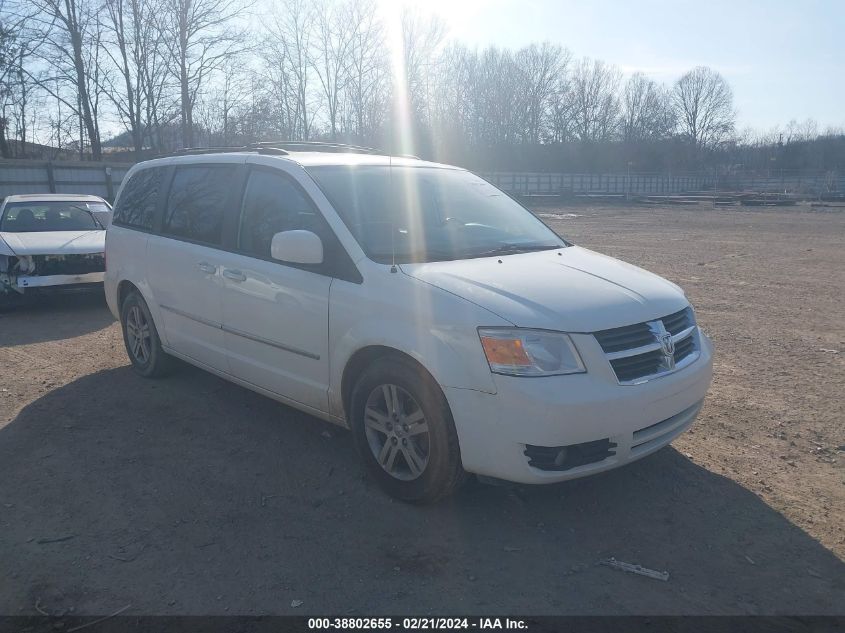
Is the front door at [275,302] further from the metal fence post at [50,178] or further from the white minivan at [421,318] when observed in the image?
the metal fence post at [50,178]

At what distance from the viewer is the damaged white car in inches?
352

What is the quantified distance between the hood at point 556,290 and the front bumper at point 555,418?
0.20m

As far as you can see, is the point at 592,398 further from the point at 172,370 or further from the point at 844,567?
the point at 172,370

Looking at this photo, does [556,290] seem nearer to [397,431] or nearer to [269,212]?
[397,431]

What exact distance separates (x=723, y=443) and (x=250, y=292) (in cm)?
335

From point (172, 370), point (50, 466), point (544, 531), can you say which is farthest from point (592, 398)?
point (172, 370)

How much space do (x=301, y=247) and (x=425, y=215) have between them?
98 centimetres

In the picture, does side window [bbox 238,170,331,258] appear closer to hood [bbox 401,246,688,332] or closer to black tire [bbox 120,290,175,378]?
hood [bbox 401,246,688,332]

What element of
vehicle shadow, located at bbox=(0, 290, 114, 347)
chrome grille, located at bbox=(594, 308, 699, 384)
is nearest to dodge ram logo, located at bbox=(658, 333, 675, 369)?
chrome grille, located at bbox=(594, 308, 699, 384)

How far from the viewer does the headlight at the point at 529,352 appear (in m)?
3.38

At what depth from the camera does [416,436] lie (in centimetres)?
378

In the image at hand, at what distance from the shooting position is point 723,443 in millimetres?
4703

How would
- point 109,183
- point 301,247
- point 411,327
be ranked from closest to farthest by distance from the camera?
point 411,327 < point 301,247 < point 109,183

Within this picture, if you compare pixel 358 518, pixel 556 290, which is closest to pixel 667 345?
pixel 556 290
